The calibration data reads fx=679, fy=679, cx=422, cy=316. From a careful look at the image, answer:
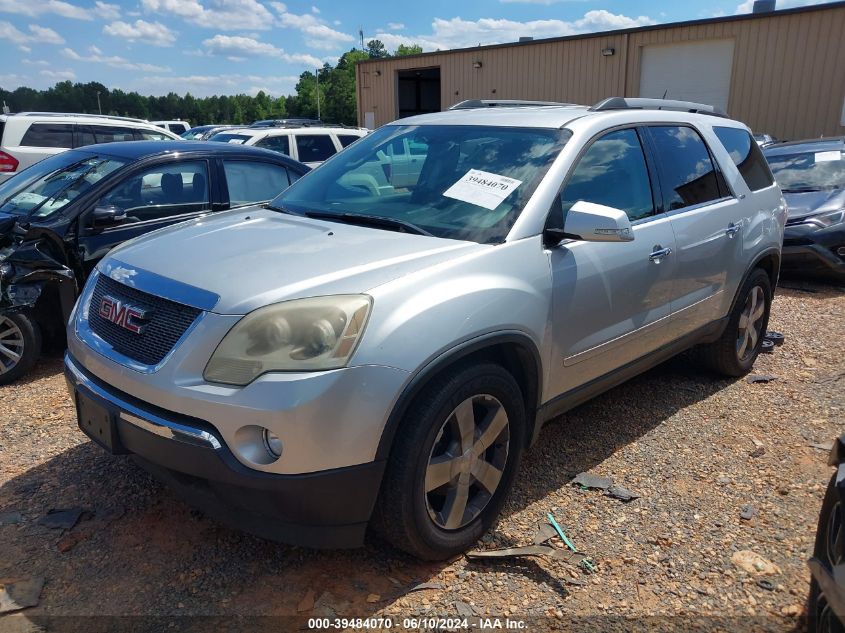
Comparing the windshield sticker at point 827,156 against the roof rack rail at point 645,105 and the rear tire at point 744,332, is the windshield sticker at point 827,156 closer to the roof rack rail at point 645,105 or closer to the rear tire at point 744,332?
the rear tire at point 744,332

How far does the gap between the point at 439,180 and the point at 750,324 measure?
2.91 metres

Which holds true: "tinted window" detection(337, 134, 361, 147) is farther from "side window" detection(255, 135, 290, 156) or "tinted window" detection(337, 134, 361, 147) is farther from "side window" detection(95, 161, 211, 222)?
"side window" detection(95, 161, 211, 222)

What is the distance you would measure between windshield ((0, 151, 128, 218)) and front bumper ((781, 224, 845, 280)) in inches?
285

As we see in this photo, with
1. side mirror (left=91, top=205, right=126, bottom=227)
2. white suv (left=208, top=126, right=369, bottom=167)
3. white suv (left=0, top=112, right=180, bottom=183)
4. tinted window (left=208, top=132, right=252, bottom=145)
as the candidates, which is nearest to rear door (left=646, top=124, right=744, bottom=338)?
side mirror (left=91, top=205, right=126, bottom=227)

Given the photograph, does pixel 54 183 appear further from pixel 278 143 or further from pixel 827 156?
pixel 827 156

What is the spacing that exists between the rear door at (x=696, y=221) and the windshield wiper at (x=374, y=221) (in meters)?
1.60

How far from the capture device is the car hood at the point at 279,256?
7.98ft

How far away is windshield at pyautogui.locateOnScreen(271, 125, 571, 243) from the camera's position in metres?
3.05

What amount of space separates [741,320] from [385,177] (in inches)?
110

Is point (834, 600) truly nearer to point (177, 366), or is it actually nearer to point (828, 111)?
point (177, 366)

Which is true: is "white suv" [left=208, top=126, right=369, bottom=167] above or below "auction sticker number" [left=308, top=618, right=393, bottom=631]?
above

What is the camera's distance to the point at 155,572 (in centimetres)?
273

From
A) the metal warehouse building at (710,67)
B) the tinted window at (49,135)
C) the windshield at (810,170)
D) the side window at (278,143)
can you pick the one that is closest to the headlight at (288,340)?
the windshield at (810,170)


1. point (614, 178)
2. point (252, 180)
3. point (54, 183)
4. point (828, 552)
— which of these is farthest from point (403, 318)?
point (54, 183)
